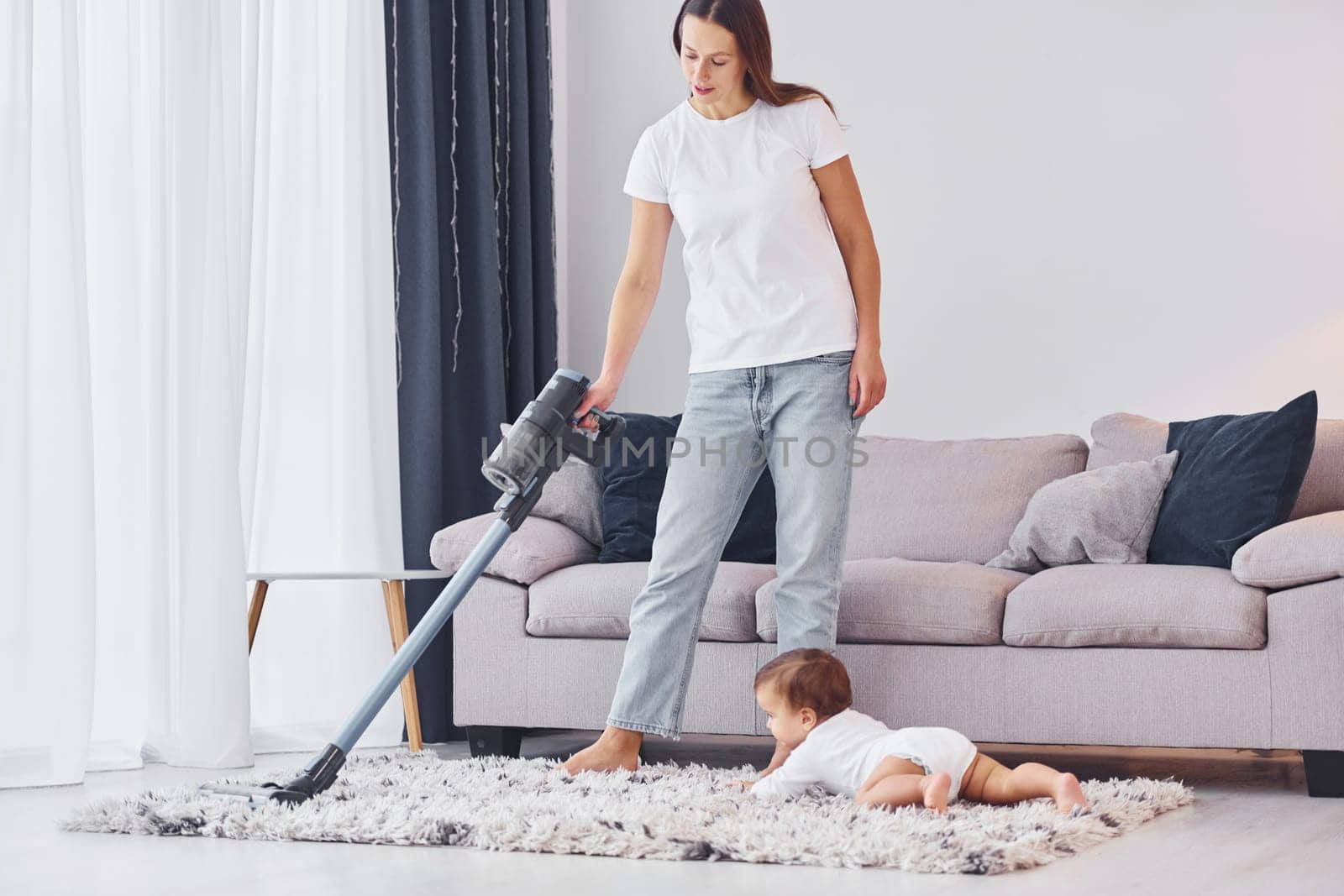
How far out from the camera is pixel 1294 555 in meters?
2.39

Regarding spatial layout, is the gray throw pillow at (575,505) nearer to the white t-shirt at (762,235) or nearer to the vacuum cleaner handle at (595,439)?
the white t-shirt at (762,235)

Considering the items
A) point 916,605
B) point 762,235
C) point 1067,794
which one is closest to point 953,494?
point 916,605

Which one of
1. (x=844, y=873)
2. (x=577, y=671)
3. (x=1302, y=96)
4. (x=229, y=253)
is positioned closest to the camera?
(x=844, y=873)

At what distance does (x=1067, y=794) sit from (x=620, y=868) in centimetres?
65

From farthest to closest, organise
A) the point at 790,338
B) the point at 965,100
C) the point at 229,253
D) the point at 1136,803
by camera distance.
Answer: the point at 965,100 → the point at 229,253 → the point at 790,338 → the point at 1136,803

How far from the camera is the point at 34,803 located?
2443mm

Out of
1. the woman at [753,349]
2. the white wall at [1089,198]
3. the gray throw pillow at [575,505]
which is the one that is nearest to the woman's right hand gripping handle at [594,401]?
the woman at [753,349]

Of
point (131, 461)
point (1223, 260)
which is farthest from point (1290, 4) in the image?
point (131, 461)

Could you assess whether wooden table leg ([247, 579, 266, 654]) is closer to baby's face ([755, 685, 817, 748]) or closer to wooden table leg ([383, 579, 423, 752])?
wooden table leg ([383, 579, 423, 752])

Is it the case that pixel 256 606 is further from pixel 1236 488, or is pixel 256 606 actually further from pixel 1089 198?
pixel 1089 198

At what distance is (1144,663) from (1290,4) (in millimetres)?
1896

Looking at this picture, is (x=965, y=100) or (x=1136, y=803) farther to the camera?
(x=965, y=100)

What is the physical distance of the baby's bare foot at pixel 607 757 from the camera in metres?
2.36

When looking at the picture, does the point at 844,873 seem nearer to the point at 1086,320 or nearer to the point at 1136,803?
the point at 1136,803
